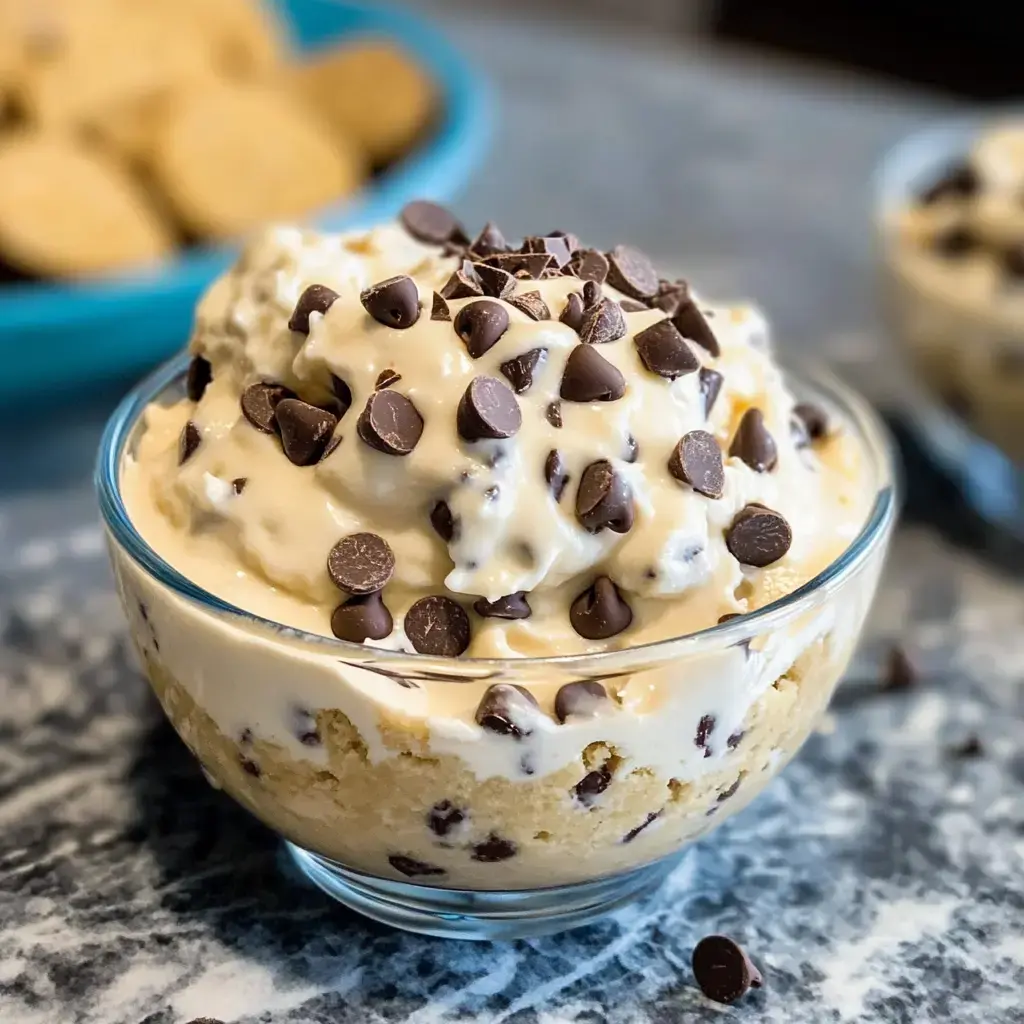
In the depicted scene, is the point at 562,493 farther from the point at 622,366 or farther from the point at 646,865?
the point at 646,865

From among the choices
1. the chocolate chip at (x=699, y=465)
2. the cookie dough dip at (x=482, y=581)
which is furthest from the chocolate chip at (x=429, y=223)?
the chocolate chip at (x=699, y=465)

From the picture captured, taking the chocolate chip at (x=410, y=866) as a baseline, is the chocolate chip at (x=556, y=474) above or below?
above

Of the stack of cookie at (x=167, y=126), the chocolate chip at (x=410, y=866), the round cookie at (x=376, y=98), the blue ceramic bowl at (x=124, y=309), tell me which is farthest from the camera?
→ the round cookie at (x=376, y=98)

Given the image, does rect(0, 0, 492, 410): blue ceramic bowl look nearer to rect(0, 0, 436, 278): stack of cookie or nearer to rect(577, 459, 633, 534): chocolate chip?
rect(0, 0, 436, 278): stack of cookie

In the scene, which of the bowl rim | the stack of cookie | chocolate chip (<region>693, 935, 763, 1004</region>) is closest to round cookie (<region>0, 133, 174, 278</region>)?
the stack of cookie

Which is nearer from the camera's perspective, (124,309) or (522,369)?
(522,369)

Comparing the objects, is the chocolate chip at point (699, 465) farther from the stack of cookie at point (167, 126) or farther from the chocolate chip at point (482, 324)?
the stack of cookie at point (167, 126)

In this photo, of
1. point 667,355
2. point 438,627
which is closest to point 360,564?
point 438,627

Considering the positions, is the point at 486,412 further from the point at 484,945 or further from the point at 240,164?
the point at 240,164
